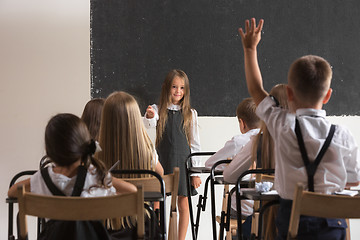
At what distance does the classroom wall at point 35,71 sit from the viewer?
12.5 feet

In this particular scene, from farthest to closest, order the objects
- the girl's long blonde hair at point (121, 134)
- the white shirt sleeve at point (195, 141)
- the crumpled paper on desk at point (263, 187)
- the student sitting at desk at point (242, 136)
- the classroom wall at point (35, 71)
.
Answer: the white shirt sleeve at point (195, 141), the classroom wall at point (35, 71), the student sitting at desk at point (242, 136), the girl's long blonde hair at point (121, 134), the crumpled paper on desk at point (263, 187)

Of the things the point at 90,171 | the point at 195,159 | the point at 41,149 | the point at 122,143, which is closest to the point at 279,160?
the point at 90,171

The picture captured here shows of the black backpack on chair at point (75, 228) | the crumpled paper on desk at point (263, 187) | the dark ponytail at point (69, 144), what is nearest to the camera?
the black backpack on chair at point (75, 228)

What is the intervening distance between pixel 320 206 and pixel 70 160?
91 cm

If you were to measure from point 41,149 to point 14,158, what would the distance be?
216 mm

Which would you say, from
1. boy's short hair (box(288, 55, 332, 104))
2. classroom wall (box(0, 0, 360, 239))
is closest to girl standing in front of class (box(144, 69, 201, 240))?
classroom wall (box(0, 0, 360, 239))

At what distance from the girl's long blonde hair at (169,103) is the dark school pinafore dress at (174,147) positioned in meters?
0.03

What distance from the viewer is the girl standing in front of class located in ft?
13.1

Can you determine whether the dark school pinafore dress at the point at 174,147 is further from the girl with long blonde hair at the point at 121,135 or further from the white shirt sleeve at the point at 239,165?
the girl with long blonde hair at the point at 121,135

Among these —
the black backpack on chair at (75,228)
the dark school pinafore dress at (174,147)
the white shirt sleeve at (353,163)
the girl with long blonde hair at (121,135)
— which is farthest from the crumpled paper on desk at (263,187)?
the dark school pinafore dress at (174,147)

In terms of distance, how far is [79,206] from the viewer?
1.57 metres

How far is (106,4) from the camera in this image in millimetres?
4062

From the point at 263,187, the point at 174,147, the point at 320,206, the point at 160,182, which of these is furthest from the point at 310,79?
the point at 174,147

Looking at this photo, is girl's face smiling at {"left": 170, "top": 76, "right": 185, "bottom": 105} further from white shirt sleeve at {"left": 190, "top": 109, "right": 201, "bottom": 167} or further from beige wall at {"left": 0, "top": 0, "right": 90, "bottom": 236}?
beige wall at {"left": 0, "top": 0, "right": 90, "bottom": 236}
